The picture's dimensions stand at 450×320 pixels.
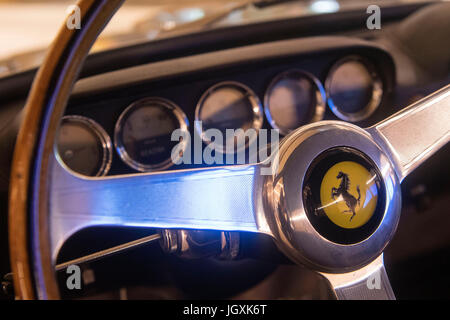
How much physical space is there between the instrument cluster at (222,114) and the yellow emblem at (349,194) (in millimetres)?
621

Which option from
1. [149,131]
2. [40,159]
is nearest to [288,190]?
[40,159]

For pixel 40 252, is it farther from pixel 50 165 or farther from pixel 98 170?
pixel 98 170

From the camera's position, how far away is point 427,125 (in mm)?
902

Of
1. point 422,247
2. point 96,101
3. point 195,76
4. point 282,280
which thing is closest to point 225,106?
point 195,76

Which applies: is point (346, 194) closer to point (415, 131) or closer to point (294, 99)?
point (415, 131)

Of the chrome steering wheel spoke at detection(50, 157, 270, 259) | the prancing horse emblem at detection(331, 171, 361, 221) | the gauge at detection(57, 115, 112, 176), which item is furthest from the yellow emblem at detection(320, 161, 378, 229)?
the gauge at detection(57, 115, 112, 176)

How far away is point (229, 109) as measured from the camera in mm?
1533

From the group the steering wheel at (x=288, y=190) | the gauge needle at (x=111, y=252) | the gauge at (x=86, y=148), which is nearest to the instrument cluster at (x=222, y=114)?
the gauge at (x=86, y=148)

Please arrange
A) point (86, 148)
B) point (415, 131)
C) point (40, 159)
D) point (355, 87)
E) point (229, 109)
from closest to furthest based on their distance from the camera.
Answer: point (40, 159)
point (415, 131)
point (86, 148)
point (229, 109)
point (355, 87)

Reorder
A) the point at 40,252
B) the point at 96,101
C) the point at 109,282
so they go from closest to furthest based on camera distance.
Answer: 1. the point at 40,252
2. the point at 96,101
3. the point at 109,282

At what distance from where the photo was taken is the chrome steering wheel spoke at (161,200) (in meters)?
0.67

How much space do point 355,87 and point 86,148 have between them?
1.00 m

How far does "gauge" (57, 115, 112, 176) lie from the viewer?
1299mm

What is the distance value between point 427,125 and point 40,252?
0.77 metres
